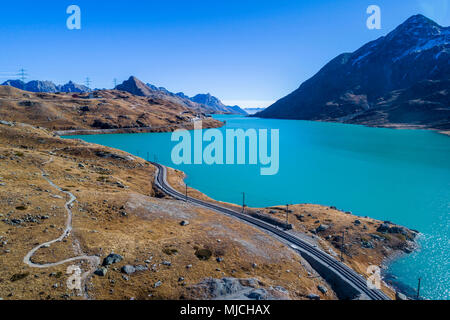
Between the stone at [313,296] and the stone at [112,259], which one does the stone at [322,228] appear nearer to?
the stone at [313,296]

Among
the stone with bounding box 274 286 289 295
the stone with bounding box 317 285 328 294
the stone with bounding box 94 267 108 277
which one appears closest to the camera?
the stone with bounding box 94 267 108 277

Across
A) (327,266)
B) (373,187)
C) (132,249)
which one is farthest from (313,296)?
(373,187)

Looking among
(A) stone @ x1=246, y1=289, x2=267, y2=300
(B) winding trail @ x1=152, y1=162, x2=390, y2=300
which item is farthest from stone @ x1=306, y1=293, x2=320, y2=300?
(A) stone @ x1=246, y1=289, x2=267, y2=300

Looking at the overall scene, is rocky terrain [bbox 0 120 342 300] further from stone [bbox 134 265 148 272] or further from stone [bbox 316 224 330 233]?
stone [bbox 316 224 330 233]

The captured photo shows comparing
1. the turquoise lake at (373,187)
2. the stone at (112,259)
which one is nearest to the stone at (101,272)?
the stone at (112,259)

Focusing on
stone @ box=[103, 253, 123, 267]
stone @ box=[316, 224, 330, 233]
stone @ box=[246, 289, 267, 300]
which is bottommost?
stone @ box=[316, 224, 330, 233]

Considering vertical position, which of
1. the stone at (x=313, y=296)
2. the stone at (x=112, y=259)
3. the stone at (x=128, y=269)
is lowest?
the stone at (x=313, y=296)

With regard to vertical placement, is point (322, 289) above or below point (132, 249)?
below

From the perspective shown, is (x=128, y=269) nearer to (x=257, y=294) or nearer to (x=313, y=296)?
(x=257, y=294)
